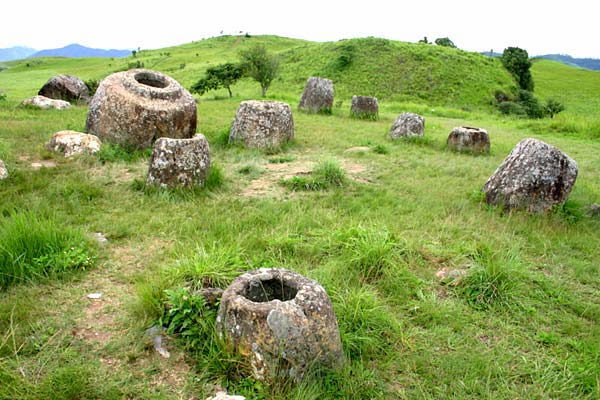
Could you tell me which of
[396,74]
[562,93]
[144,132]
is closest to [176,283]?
[144,132]

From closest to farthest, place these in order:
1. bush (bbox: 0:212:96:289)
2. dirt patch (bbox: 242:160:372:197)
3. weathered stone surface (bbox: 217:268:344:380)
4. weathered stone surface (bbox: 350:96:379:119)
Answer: weathered stone surface (bbox: 217:268:344:380), bush (bbox: 0:212:96:289), dirt patch (bbox: 242:160:372:197), weathered stone surface (bbox: 350:96:379:119)

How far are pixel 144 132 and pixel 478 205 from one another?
6.32 meters

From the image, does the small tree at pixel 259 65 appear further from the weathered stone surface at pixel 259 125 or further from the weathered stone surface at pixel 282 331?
the weathered stone surface at pixel 282 331

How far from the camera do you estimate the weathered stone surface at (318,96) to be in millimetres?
16422

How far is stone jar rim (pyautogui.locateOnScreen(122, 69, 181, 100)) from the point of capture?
8453 mm

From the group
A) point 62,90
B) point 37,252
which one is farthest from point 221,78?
point 37,252

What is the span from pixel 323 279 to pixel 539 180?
13.3ft

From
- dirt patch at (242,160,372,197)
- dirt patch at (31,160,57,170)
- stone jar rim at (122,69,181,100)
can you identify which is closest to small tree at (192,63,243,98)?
stone jar rim at (122,69,181,100)

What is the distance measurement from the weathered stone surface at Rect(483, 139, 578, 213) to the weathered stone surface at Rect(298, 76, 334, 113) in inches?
436

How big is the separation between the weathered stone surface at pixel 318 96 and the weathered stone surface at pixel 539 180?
11080 millimetres

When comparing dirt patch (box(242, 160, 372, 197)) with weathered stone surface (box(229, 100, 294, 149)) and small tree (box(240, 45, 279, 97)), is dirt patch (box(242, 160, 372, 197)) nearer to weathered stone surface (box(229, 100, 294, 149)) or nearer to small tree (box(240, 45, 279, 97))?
weathered stone surface (box(229, 100, 294, 149))

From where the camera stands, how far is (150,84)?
31.3 ft

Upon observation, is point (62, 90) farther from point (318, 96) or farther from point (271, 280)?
point (271, 280)

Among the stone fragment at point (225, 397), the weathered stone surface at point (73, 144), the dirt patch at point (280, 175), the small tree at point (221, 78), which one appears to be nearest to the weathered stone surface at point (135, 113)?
the weathered stone surface at point (73, 144)
